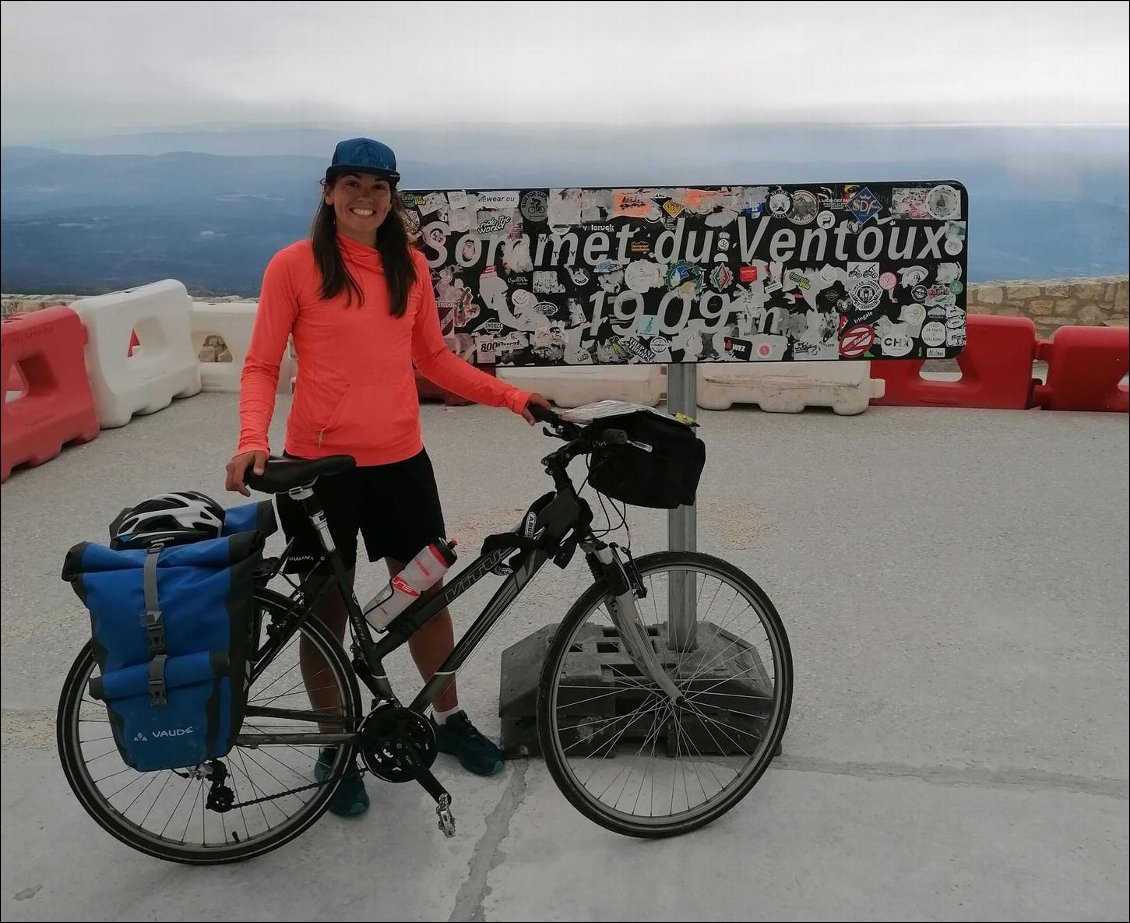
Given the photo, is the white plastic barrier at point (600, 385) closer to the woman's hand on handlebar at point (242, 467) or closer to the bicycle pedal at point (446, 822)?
the bicycle pedal at point (446, 822)

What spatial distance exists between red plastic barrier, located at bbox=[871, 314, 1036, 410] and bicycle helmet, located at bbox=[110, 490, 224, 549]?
17.2ft

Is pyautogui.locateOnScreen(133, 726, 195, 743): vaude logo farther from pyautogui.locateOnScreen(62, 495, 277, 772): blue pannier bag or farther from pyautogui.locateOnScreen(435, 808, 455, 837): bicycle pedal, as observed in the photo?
pyautogui.locateOnScreen(435, 808, 455, 837): bicycle pedal

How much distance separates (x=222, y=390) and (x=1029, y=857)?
6.28m

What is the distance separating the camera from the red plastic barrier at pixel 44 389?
5441mm

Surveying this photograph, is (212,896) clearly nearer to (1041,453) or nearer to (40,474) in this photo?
(40,474)

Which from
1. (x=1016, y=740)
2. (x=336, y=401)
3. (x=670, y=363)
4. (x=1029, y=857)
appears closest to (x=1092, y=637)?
(x=1016, y=740)

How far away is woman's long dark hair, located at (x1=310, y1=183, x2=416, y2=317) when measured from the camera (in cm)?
232

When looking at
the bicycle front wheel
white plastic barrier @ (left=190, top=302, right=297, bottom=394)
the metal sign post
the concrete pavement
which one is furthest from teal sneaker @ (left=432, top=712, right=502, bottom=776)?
white plastic barrier @ (left=190, top=302, right=297, bottom=394)

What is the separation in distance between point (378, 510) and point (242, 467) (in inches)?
17.7

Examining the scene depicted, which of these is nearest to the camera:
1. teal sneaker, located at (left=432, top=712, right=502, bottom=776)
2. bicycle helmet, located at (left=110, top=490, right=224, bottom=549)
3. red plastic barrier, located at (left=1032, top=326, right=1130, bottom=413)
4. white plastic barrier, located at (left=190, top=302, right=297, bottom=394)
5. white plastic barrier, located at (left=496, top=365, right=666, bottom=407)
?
bicycle helmet, located at (left=110, top=490, right=224, bottom=549)

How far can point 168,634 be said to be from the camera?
202 centimetres

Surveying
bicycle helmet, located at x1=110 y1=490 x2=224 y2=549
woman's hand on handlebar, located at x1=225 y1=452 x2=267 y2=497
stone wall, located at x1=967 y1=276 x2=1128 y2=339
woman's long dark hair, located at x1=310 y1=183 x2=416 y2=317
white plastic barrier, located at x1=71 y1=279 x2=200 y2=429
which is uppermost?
woman's long dark hair, located at x1=310 y1=183 x2=416 y2=317

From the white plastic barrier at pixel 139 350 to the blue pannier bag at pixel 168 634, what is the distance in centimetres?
460

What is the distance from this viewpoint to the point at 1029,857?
2365 mm
